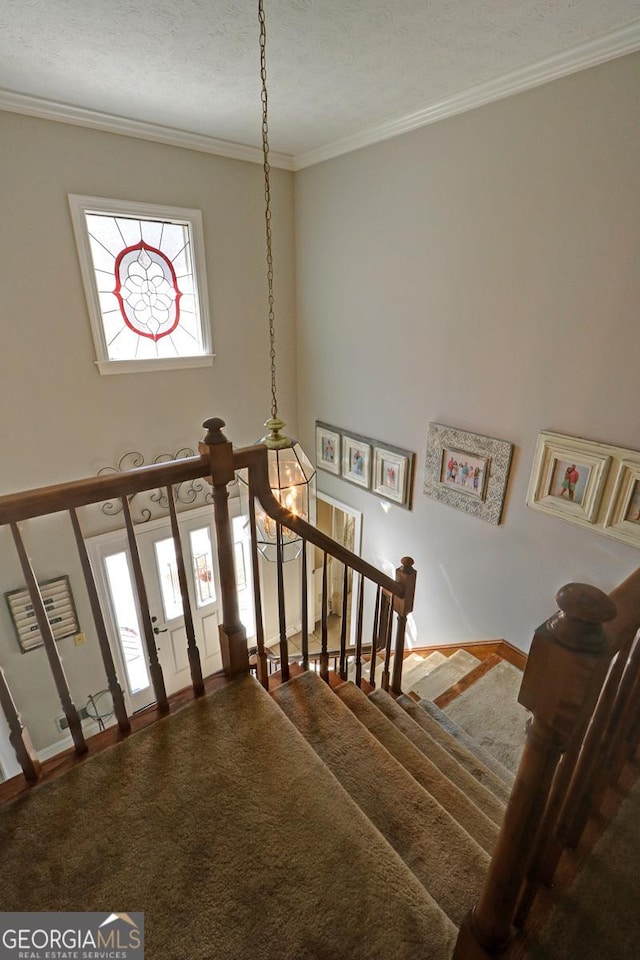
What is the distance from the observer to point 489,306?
2824 mm

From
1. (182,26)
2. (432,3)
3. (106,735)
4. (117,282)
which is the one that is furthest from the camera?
(117,282)

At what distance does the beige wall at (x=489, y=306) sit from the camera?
2.28 m

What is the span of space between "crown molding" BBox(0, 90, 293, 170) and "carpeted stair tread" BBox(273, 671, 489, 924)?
11.7 ft

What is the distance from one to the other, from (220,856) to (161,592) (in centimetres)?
334

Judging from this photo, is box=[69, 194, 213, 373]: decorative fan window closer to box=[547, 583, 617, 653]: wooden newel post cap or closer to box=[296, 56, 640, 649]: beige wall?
box=[296, 56, 640, 649]: beige wall

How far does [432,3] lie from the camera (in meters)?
1.85

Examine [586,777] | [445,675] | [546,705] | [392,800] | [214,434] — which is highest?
[214,434]

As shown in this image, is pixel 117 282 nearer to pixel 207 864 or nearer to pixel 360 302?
pixel 360 302

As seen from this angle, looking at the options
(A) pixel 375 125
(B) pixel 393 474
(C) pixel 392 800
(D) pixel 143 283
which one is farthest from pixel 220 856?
(A) pixel 375 125

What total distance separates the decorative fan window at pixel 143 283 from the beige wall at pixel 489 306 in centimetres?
101

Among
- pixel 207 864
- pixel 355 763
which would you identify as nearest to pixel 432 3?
pixel 355 763

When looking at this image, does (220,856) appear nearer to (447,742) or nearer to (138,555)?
(138,555)

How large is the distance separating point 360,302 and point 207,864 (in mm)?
Answer: 3527

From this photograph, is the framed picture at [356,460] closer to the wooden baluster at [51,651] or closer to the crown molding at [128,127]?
the crown molding at [128,127]
